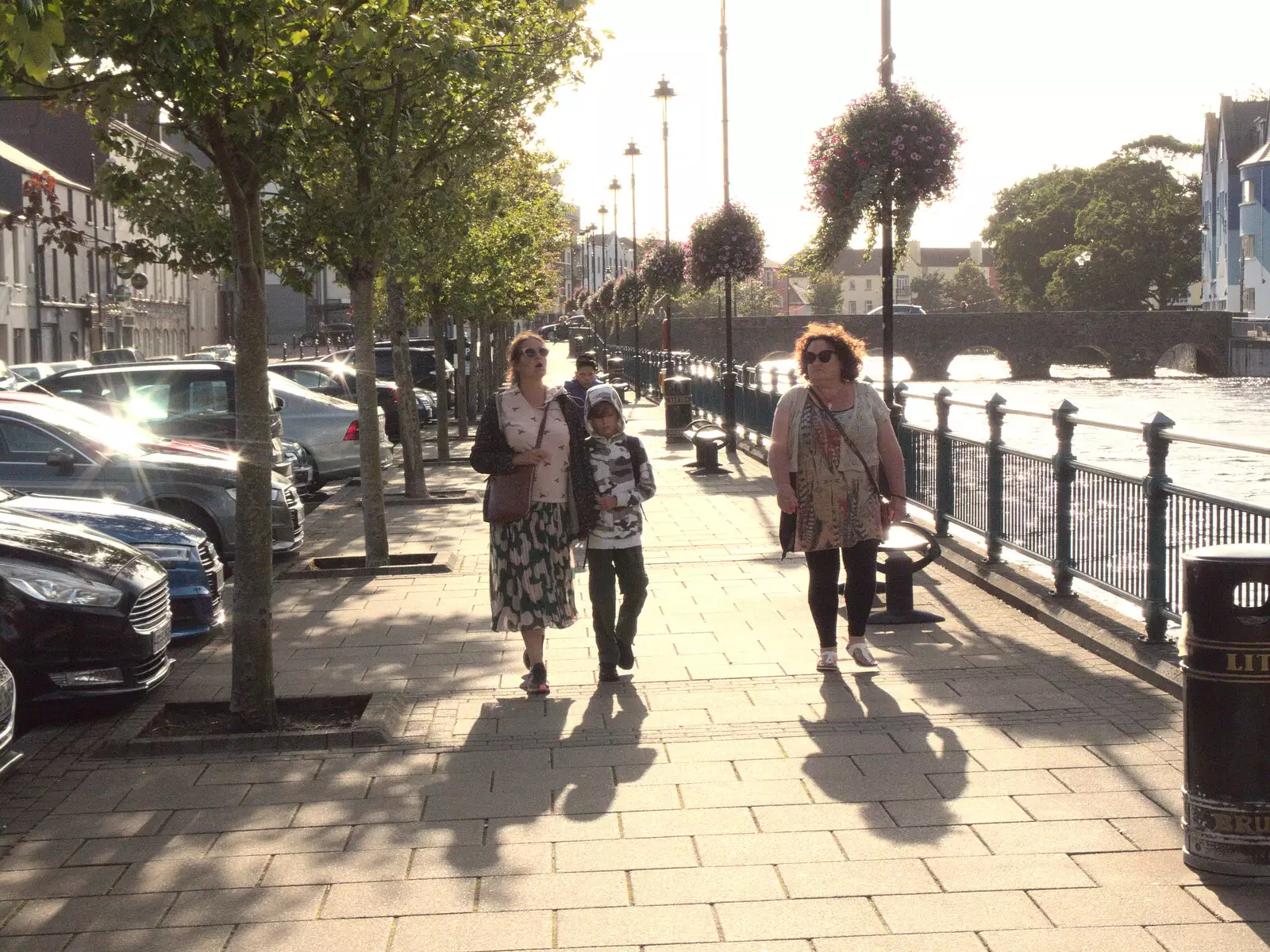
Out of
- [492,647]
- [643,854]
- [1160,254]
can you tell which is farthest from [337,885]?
[1160,254]

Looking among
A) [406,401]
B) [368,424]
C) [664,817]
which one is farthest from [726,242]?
[664,817]

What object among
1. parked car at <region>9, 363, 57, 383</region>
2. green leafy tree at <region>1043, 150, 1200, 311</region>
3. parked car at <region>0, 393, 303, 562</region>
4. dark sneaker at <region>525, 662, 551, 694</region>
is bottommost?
dark sneaker at <region>525, 662, 551, 694</region>

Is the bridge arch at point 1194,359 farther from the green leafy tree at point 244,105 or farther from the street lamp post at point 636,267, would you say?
the green leafy tree at point 244,105

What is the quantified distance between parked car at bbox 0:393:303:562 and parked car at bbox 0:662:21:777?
5590 mm

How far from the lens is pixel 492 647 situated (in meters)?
9.07

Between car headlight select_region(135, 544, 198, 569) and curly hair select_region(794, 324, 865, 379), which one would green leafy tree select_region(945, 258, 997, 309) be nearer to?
car headlight select_region(135, 544, 198, 569)

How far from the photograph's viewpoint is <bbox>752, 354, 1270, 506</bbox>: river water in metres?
16.1

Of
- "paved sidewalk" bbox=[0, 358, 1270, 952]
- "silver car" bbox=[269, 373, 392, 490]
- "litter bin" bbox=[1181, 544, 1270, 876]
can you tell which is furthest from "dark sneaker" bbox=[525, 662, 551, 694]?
"silver car" bbox=[269, 373, 392, 490]

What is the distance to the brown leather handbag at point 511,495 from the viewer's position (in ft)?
24.7

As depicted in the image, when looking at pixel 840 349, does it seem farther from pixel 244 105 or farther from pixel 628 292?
pixel 628 292

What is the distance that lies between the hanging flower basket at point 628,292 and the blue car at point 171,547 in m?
40.7

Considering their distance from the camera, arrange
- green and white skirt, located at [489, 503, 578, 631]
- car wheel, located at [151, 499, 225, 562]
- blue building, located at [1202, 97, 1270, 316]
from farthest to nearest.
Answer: blue building, located at [1202, 97, 1270, 316] < car wheel, located at [151, 499, 225, 562] < green and white skirt, located at [489, 503, 578, 631]

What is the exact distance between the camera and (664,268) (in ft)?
139

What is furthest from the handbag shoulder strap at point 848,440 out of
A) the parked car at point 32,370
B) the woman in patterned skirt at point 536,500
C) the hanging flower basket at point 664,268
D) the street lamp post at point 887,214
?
the parked car at point 32,370
